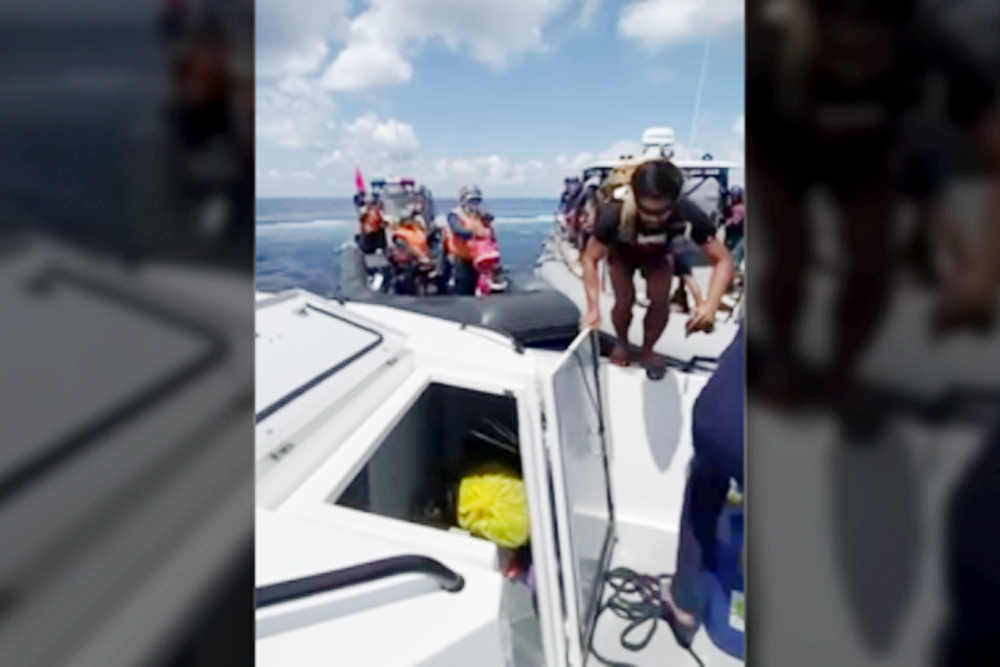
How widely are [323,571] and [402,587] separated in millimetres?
85

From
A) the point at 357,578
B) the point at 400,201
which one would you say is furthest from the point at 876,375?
the point at 400,201

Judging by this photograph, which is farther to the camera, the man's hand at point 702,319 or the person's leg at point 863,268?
the man's hand at point 702,319

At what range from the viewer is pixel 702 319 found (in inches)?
74.0

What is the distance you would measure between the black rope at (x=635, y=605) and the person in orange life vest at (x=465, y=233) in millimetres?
1905

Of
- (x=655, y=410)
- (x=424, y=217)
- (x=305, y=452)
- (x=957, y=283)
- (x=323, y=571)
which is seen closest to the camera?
(x=957, y=283)

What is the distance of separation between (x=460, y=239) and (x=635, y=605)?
7.66 ft

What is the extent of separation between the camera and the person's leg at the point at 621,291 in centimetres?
204

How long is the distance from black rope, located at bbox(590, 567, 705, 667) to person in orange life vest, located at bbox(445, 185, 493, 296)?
75.0 inches

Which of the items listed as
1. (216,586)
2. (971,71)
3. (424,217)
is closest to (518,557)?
(216,586)

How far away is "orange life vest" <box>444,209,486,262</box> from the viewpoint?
3510 mm

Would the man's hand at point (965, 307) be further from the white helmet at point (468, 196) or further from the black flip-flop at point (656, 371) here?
the white helmet at point (468, 196)

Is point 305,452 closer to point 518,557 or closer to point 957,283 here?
point 518,557

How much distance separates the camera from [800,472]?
178 millimetres

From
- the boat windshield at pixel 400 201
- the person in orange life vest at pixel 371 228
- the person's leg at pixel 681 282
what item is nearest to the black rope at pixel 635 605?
the person's leg at pixel 681 282
